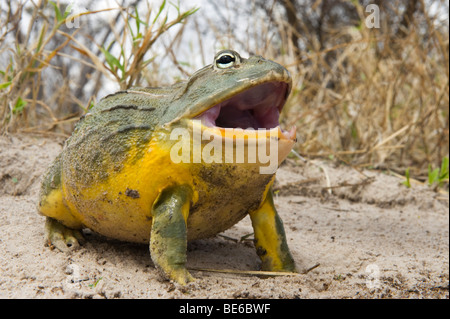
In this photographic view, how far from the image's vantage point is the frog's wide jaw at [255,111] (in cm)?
165

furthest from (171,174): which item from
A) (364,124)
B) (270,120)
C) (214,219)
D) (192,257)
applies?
(364,124)

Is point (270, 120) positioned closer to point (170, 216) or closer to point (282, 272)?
point (170, 216)

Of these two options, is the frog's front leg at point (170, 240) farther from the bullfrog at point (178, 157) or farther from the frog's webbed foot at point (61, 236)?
the frog's webbed foot at point (61, 236)

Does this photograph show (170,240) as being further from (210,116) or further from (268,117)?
(268,117)

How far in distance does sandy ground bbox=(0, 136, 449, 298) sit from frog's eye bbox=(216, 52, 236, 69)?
78 centimetres

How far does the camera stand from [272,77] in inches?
62.1

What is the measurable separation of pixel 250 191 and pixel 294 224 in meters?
1.18

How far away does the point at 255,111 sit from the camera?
179 cm

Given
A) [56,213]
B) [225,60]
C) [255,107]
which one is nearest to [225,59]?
[225,60]

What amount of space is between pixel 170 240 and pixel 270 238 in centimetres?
56

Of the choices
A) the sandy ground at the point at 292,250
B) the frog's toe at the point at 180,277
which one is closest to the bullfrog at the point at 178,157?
the frog's toe at the point at 180,277

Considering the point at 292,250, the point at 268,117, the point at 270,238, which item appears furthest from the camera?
the point at 292,250

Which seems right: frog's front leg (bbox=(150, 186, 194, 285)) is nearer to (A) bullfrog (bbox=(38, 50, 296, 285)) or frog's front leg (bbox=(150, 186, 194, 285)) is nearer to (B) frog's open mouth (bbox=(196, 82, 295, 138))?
(A) bullfrog (bbox=(38, 50, 296, 285))

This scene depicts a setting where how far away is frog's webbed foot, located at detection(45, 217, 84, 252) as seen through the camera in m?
1.96
